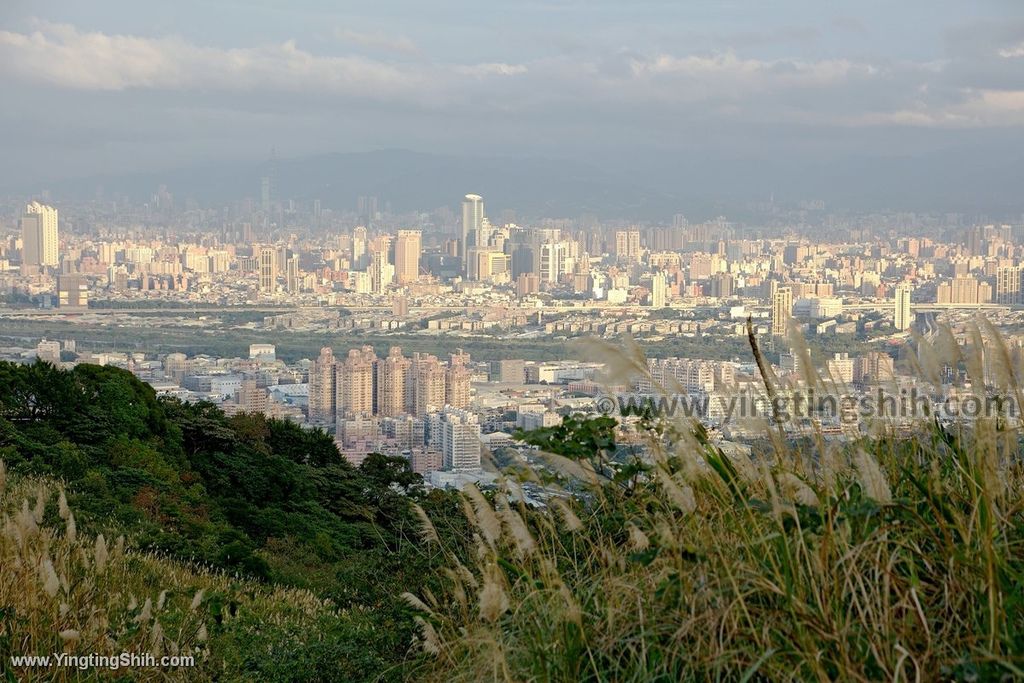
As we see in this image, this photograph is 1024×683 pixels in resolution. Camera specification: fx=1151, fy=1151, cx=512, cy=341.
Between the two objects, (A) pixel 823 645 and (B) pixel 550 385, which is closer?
(A) pixel 823 645

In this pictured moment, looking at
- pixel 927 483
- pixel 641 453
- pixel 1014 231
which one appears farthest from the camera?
pixel 1014 231

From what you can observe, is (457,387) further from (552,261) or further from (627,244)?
(627,244)

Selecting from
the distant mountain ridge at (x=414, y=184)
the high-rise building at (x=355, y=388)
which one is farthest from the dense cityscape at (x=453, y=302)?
the distant mountain ridge at (x=414, y=184)

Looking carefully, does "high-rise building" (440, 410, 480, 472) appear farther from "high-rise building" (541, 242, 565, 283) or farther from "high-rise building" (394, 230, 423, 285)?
"high-rise building" (394, 230, 423, 285)

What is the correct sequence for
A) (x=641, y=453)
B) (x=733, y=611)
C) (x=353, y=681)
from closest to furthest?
(x=733, y=611)
(x=353, y=681)
(x=641, y=453)

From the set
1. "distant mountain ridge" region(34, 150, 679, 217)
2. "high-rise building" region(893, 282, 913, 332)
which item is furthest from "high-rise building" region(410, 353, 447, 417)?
"distant mountain ridge" region(34, 150, 679, 217)

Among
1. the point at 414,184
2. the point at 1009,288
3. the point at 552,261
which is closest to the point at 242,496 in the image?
the point at 1009,288

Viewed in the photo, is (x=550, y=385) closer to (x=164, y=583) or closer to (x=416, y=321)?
(x=164, y=583)

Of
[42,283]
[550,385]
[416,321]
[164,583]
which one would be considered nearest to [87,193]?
[42,283]
